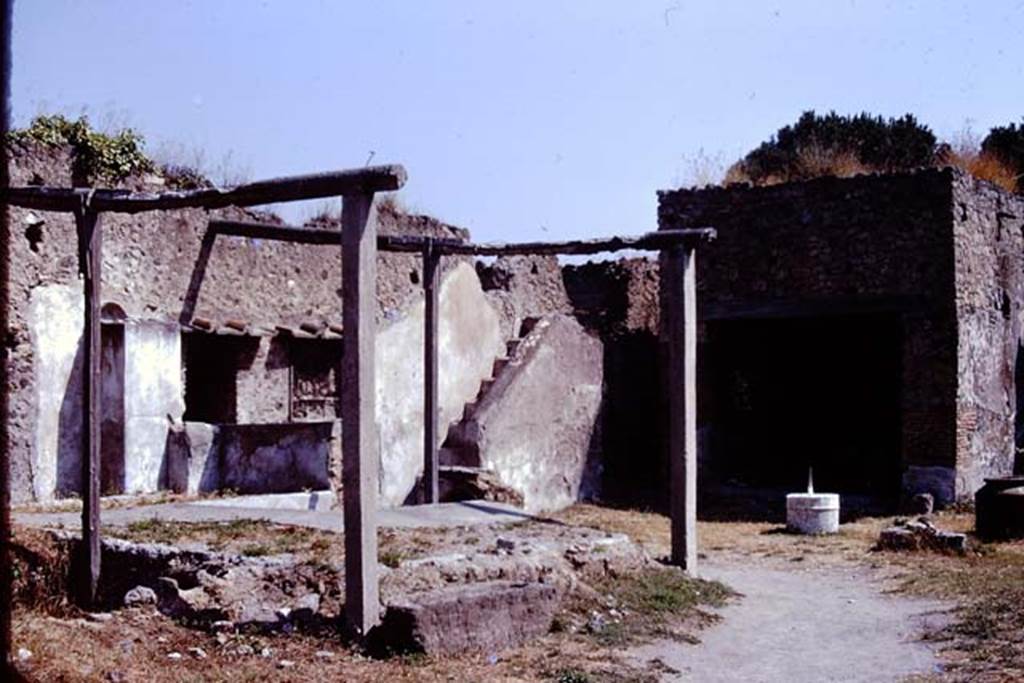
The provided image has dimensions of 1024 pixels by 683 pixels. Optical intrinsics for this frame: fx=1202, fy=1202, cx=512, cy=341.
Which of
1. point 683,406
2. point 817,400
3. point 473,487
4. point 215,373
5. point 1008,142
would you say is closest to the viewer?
point 683,406

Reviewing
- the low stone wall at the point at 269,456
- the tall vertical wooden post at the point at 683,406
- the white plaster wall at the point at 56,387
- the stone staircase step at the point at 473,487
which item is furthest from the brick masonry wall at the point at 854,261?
the white plaster wall at the point at 56,387

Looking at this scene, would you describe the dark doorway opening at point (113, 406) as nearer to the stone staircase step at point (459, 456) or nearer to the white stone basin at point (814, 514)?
the stone staircase step at point (459, 456)

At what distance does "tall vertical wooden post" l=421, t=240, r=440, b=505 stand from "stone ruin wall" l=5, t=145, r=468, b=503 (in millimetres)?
3125

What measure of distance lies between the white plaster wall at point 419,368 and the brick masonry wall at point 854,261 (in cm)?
387

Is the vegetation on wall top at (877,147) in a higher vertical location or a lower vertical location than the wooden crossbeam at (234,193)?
higher

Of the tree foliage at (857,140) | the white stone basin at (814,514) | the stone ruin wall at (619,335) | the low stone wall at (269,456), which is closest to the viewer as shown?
the low stone wall at (269,456)

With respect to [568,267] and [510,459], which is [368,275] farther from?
[568,267]

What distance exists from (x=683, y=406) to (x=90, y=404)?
4907mm

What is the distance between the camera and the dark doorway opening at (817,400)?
805 inches

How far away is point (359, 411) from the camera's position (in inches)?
303

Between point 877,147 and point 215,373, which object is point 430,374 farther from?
point 877,147

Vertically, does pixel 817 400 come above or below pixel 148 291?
below

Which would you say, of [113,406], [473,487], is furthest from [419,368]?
[113,406]

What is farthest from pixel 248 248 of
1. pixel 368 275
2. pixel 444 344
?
pixel 368 275
